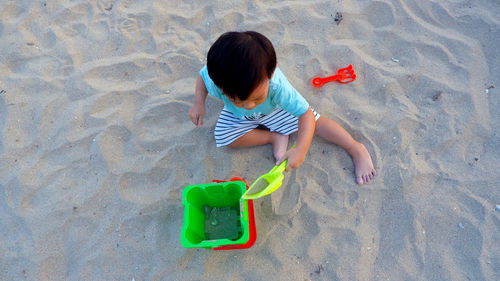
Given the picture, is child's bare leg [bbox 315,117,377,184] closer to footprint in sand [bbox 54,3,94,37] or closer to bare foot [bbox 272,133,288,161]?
bare foot [bbox 272,133,288,161]

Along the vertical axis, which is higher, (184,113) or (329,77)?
(329,77)

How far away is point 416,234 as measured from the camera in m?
1.50

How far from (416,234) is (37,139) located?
2.17m

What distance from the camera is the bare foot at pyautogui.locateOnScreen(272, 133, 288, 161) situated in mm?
1730

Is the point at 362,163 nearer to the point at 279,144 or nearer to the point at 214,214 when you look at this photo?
the point at 279,144

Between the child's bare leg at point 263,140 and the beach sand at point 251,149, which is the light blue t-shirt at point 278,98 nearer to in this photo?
the child's bare leg at point 263,140

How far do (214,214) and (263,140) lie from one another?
0.50 meters

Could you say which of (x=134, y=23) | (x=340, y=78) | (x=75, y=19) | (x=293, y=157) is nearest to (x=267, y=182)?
(x=293, y=157)

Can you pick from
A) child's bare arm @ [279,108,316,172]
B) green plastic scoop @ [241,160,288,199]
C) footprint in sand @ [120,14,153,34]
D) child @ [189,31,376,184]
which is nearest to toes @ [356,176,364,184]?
child @ [189,31,376,184]

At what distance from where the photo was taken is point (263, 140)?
179cm

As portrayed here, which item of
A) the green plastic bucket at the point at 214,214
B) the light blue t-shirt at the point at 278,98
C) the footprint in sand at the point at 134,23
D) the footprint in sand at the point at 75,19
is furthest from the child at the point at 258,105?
the footprint in sand at the point at 75,19

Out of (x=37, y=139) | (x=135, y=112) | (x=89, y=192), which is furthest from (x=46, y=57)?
(x=89, y=192)

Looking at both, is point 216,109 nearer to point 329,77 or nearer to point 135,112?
point 135,112

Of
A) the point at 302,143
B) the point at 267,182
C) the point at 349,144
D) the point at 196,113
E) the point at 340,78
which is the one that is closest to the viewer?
the point at 267,182
